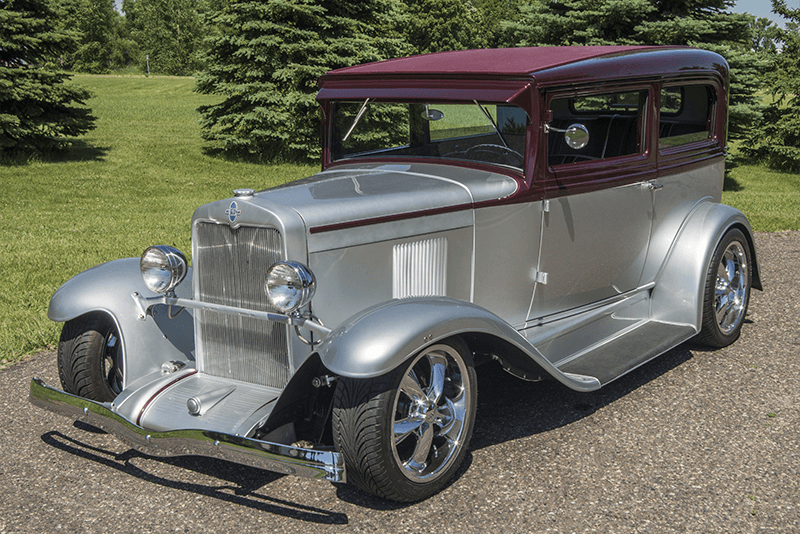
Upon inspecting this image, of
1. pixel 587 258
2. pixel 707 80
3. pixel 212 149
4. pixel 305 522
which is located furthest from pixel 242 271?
pixel 212 149

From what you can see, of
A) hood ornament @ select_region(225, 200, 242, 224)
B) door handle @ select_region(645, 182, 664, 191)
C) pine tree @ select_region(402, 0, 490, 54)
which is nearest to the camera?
hood ornament @ select_region(225, 200, 242, 224)

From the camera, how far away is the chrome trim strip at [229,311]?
324 centimetres

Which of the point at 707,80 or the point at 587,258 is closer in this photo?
the point at 587,258

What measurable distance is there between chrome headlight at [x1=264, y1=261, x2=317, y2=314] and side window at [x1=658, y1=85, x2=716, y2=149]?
117 inches

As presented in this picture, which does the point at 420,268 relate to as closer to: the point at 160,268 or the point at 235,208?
the point at 235,208

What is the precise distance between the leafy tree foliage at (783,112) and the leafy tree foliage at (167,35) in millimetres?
45883

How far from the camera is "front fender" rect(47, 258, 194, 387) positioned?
3.90 metres

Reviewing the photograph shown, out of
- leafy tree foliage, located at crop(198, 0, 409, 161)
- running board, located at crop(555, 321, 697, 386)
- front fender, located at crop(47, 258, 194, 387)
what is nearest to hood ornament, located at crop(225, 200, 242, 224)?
front fender, located at crop(47, 258, 194, 387)

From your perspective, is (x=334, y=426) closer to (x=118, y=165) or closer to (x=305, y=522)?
(x=305, y=522)

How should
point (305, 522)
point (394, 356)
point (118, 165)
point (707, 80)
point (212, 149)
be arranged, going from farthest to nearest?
point (212, 149), point (118, 165), point (707, 80), point (305, 522), point (394, 356)

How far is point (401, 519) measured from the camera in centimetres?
321

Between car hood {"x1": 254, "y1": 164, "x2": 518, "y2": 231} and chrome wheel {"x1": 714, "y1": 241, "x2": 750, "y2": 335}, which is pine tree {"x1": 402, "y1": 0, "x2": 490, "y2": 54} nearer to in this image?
chrome wheel {"x1": 714, "y1": 241, "x2": 750, "y2": 335}

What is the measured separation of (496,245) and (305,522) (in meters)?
1.77

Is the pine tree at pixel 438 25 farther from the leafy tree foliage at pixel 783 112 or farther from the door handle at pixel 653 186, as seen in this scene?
the door handle at pixel 653 186
